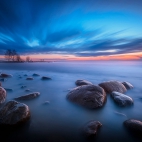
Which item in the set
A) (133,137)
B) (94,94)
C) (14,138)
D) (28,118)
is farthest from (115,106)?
(14,138)

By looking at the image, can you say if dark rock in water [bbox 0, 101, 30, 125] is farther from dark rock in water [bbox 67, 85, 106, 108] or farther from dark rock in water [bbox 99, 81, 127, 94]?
dark rock in water [bbox 99, 81, 127, 94]

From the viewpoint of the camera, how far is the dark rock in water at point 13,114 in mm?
4055

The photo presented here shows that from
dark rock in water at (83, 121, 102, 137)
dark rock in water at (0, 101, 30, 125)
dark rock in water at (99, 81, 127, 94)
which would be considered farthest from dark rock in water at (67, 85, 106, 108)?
dark rock in water at (0, 101, 30, 125)

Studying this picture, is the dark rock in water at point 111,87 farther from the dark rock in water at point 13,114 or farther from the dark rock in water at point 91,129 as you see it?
the dark rock in water at point 13,114

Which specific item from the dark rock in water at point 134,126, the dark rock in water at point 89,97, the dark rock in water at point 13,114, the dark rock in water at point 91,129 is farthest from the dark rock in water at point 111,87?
the dark rock in water at point 13,114

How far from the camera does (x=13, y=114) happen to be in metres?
4.14

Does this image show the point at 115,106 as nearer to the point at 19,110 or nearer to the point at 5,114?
the point at 19,110

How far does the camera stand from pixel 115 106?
236 inches

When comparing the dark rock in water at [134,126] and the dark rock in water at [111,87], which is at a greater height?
the dark rock in water at [111,87]

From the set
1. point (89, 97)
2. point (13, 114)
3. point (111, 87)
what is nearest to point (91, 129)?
point (89, 97)

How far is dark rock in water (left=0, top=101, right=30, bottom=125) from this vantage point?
4.05 metres

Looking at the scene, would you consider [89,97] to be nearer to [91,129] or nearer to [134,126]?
[91,129]

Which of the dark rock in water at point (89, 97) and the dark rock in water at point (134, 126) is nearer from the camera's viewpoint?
the dark rock in water at point (134, 126)

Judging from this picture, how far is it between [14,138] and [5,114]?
959mm
